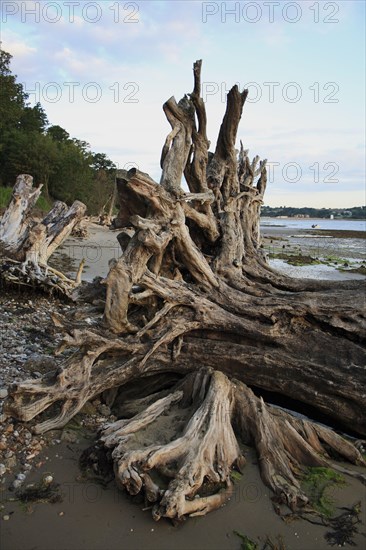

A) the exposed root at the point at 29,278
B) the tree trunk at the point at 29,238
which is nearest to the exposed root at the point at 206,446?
the exposed root at the point at 29,278

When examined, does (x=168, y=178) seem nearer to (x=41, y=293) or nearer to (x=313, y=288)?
(x=313, y=288)

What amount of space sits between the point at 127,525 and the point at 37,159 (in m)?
38.6

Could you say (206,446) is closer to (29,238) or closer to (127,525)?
(127,525)

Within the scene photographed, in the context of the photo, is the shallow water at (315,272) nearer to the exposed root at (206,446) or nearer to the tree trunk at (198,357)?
the tree trunk at (198,357)

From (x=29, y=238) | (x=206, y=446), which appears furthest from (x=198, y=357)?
(x=29, y=238)

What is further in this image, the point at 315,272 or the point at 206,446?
the point at 315,272

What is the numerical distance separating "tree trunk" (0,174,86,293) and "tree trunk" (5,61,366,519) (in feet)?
16.0

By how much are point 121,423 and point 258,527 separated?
1.47 meters

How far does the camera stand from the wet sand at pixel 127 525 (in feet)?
10.5

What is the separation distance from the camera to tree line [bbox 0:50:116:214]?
33.0 m

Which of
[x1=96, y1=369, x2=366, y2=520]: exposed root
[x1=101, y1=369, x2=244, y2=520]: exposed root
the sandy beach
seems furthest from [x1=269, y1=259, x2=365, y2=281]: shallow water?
the sandy beach

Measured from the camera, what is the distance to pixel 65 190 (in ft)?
139

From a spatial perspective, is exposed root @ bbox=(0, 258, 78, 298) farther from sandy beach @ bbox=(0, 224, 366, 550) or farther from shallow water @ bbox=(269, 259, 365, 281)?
shallow water @ bbox=(269, 259, 365, 281)

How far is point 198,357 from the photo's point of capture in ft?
16.9
